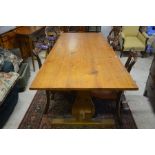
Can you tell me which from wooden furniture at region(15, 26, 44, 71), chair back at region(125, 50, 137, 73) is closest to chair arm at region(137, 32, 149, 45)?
chair back at region(125, 50, 137, 73)

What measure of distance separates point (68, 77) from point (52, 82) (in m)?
0.19

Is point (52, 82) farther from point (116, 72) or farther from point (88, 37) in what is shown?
point (88, 37)

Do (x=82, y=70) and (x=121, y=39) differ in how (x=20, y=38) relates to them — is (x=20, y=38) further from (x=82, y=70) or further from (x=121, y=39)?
(x=82, y=70)

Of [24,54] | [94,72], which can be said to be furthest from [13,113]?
[24,54]

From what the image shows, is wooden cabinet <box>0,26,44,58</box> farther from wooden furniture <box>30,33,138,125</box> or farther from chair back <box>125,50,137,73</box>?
chair back <box>125,50,137,73</box>

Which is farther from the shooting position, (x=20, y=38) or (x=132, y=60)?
(x=20, y=38)

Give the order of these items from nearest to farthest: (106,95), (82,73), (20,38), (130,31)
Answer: (82,73)
(106,95)
(20,38)
(130,31)

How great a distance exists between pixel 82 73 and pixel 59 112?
2.66ft

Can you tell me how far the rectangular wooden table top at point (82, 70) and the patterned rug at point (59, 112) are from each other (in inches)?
24.4

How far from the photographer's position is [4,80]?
2.52m

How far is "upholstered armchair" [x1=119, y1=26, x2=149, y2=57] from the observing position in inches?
175

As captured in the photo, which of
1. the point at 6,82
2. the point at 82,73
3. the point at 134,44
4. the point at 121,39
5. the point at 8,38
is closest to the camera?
the point at 82,73

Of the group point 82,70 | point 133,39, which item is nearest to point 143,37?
point 133,39

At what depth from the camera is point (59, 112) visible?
8.35 feet
